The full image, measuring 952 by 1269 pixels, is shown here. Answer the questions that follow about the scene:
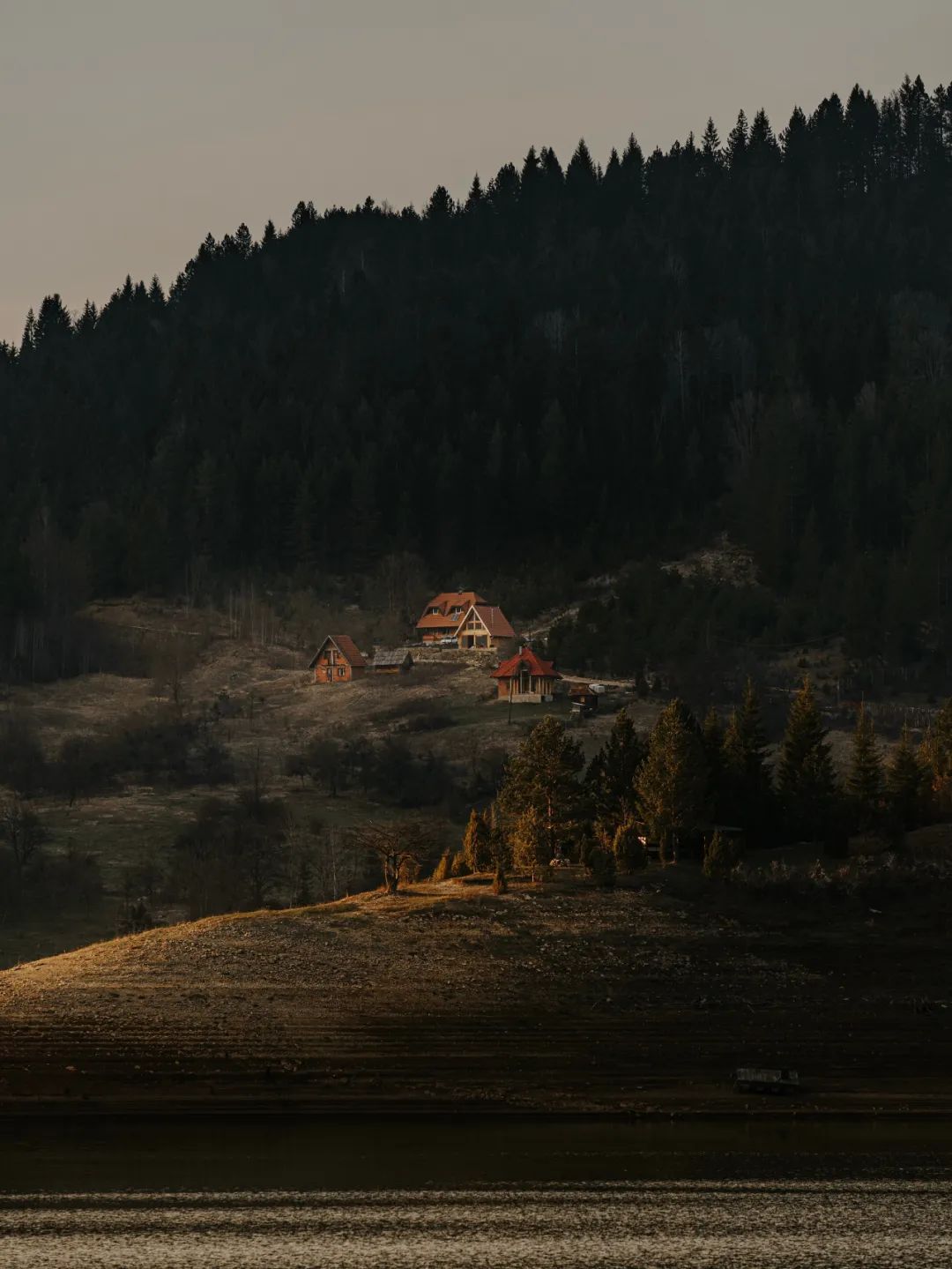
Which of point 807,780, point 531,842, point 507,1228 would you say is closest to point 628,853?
point 531,842

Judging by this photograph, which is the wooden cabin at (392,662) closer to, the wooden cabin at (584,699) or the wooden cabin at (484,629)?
the wooden cabin at (484,629)

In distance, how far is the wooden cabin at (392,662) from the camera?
576ft

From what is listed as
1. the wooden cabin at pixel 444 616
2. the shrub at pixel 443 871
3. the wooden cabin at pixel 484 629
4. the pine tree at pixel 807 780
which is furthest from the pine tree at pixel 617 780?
the wooden cabin at pixel 444 616

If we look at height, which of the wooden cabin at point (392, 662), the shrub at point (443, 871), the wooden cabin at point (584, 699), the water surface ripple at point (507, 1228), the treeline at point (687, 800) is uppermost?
the wooden cabin at point (392, 662)

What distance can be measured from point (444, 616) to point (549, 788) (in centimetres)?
10951

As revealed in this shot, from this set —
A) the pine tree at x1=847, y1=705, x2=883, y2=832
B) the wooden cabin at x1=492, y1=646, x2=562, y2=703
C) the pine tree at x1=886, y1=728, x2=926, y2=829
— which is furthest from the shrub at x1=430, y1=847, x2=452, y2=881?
the wooden cabin at x1=492, y1=646, x2=562, y2=703

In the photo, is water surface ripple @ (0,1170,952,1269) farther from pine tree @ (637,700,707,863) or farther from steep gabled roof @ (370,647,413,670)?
steep gabled roof @ (370,647,413,670)

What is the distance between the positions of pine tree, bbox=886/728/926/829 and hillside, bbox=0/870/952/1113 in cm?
1364

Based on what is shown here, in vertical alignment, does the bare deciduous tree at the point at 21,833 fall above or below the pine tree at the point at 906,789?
below

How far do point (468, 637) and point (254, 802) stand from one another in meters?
60.1

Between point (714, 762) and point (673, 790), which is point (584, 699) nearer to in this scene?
point (714, 762)

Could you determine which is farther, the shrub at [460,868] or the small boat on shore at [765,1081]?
the shrub at [460,868]

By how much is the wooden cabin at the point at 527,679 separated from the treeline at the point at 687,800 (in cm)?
5752

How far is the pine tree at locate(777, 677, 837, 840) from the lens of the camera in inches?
3489
